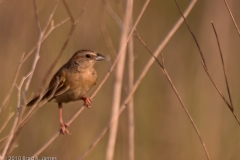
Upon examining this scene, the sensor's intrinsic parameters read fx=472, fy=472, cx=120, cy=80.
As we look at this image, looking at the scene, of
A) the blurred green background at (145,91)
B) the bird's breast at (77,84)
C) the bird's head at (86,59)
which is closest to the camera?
the bird's breast at (77,84)

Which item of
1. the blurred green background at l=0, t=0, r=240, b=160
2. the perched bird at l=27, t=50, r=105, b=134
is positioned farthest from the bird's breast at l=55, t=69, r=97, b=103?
the blurred green background at l=0, t=0, r=240, b=160

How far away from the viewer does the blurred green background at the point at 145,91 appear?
184 inches

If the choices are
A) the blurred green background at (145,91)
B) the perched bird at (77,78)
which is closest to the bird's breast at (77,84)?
the perched bird at (77,78)

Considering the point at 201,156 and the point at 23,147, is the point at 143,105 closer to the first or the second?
the point at 201,156

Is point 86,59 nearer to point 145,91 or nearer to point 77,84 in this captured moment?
point 77,84

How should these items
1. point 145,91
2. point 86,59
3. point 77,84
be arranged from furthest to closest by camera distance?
point 145,91, point 86,59, point 77,84

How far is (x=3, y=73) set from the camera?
4527 millimetres

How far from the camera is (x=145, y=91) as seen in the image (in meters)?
5.47

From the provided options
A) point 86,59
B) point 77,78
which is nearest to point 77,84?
point 77,78

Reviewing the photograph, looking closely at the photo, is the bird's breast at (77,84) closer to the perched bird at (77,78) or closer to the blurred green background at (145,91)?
the perched bird at (77,78)

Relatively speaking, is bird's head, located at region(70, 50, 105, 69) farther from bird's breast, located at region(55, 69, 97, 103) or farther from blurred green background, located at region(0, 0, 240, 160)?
blurred green background, located at region(0, 0, 240, 160)

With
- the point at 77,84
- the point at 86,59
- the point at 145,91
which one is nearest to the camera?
the point at 77,84

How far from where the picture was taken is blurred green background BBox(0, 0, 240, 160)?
15.3ft

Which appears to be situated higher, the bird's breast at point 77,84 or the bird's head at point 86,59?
the bird's head at point 86,59
